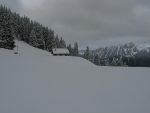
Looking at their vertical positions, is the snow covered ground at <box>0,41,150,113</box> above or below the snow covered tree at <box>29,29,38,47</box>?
below

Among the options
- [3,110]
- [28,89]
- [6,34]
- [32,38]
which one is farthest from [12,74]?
[32,38]

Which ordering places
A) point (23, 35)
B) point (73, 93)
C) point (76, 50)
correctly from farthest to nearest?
point (76, 50) < point (23, 35) < point (73, 93)

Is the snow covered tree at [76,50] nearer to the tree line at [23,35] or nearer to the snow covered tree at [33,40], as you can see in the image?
the tree line at [23,35]

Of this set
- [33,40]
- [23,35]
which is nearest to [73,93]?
[33,40]

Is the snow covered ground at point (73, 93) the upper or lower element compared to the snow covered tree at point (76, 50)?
lower

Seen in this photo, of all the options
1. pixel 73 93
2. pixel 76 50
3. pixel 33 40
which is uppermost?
pixel 33 40

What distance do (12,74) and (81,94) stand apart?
288 inches

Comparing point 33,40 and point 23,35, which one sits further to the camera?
point 23,35

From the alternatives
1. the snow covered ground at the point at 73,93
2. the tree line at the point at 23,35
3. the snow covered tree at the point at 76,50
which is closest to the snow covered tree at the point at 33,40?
the tree line at the point at 23,35

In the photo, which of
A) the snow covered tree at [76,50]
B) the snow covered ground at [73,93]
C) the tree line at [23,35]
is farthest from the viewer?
the snow covered tree at [76,50]

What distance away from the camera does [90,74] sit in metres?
18.8

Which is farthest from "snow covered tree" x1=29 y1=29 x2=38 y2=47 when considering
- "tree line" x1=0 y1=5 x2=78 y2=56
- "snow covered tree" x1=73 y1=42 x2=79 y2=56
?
"snow covered tree" x1=73 y1=42 x2=79 y2=56

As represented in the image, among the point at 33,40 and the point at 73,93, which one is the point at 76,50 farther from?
the point at 73,93

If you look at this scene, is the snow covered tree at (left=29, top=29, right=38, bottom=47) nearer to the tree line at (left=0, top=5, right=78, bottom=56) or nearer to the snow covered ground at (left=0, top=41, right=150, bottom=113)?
the tree line at (left=0, top=5, right=78, bottom=56)
